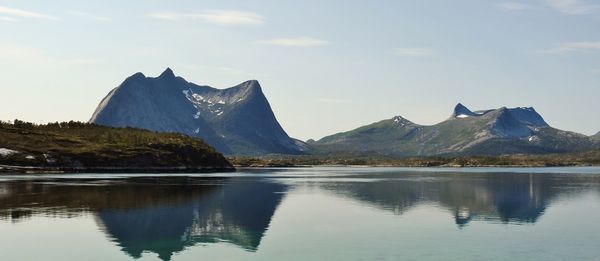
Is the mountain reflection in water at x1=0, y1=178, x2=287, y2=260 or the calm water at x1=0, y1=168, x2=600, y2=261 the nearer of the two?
the calm water at x1=0, y1=168, x2=600, y2=261

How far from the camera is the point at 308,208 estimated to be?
95875mm

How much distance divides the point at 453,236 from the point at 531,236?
8207 mm

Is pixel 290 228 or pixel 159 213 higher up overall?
pixel 159 213

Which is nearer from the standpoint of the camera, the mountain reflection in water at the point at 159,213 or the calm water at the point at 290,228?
the calm water at the point at 290,228

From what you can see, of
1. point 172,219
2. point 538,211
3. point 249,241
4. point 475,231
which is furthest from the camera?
point 538,211

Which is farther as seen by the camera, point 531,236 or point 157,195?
point 157,195

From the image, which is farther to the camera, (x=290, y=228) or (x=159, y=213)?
(x=159, y=213)

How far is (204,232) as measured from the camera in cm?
6562

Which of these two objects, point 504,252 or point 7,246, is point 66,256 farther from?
point 504,252

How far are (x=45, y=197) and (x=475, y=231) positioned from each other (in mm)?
72568

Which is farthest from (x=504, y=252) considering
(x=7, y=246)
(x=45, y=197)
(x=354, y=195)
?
(x=45, y=197)

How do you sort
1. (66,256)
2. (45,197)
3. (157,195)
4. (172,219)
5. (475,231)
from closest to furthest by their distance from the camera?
(66,256) → (475,231) → (172,219) → (45,197) → (157,195)

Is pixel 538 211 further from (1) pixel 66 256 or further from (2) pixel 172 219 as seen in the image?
(1) pixel 66 256

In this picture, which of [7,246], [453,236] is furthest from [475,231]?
[7,246]
